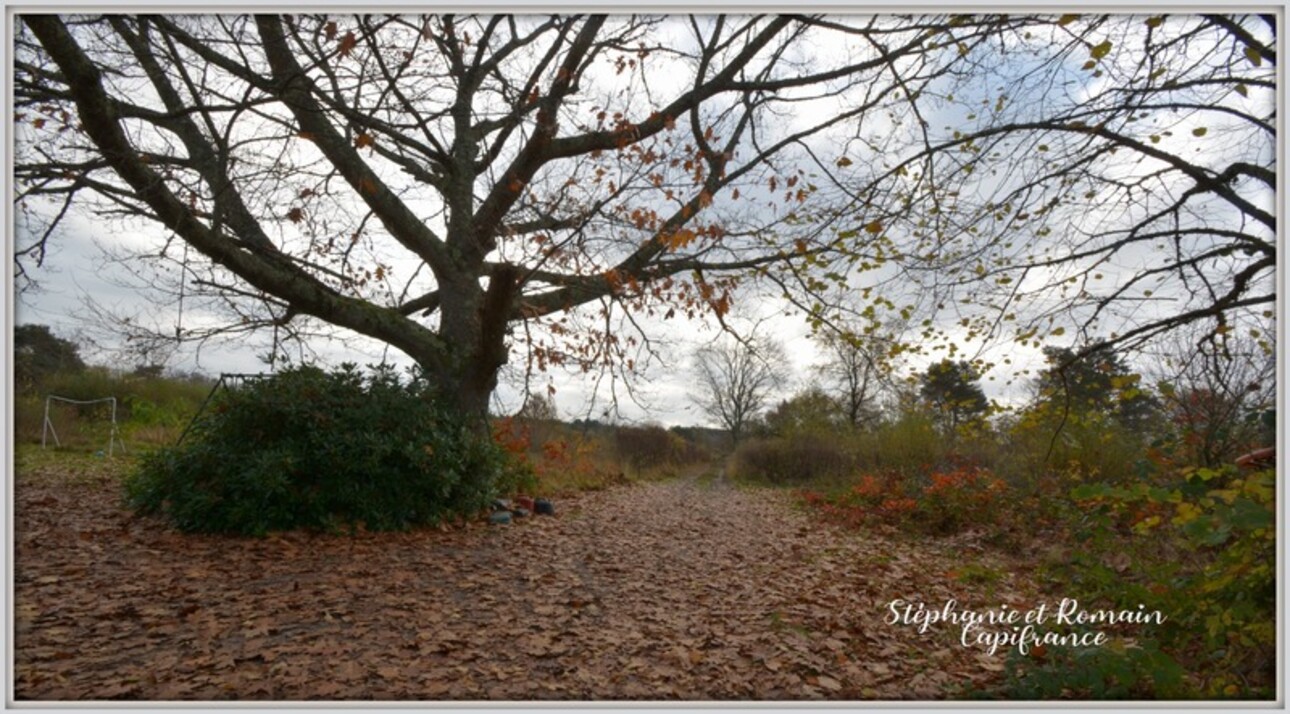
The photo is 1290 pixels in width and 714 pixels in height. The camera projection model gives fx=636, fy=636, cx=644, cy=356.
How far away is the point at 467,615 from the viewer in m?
3.43

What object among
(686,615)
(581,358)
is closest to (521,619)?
(686,615)

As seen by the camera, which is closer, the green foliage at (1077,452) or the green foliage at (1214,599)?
the green foliage at (1214,599)

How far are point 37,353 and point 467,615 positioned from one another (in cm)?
289

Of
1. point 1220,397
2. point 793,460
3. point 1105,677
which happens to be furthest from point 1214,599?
point 793,460

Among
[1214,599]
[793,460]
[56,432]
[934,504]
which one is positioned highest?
[56,432]

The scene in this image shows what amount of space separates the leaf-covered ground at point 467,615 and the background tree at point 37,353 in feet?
3.46

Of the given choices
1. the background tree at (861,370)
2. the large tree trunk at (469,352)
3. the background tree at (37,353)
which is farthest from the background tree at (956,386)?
the background tree at (37,353)

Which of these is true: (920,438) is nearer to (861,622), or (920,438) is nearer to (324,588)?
(861,622)

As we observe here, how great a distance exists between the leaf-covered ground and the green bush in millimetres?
228

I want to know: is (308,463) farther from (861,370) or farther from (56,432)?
(861,370)

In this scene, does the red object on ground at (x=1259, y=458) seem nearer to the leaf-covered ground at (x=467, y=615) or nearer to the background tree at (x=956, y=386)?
the leaf-covered ground at (x=467, y=615)

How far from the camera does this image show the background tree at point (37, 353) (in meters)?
3.37

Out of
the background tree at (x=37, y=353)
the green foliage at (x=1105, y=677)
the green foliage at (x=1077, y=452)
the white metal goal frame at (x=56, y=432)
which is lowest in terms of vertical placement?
the green foliage at (x=1105, y=677)

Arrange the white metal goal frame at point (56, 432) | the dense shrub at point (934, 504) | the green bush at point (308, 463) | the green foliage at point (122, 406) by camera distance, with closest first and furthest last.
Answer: the white metal goal frame at point (56, 432), the green foliage at point (122, 406), the green bush at point (308, 463), the dense shrub at point (934, 504)
